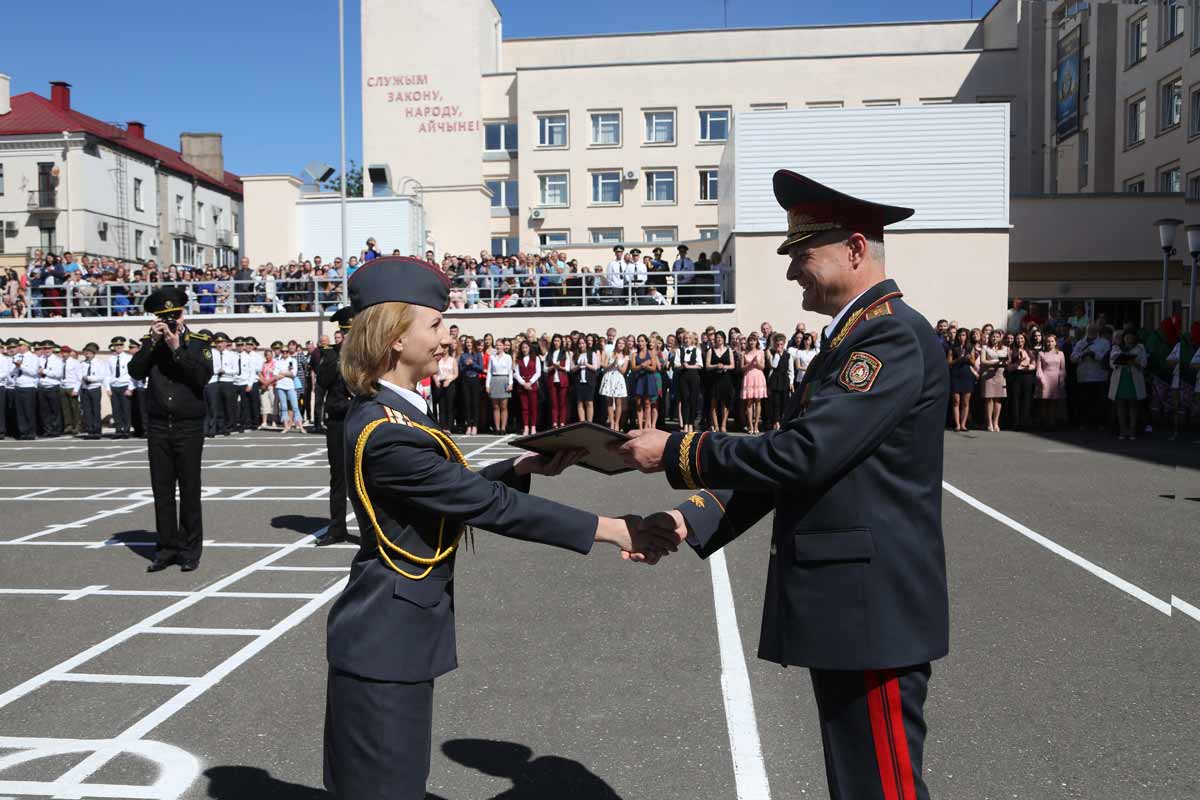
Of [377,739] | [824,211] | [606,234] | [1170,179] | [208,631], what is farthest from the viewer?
[606,234]

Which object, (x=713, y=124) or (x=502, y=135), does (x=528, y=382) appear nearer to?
(x=713, y=124)

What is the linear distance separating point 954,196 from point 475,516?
83.1 feet

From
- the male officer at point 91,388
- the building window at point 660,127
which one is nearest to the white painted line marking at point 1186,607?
the male officer at point 91,388

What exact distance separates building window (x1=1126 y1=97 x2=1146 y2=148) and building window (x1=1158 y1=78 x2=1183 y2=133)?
157cm

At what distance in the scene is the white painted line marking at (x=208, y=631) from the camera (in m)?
6.65

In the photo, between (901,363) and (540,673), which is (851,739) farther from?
(540,673)

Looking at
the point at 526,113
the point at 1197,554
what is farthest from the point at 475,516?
the point at 526,113

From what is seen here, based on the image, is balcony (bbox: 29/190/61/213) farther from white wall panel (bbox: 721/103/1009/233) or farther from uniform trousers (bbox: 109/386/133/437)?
white wall panel (bbox: 721/103/1009/233)

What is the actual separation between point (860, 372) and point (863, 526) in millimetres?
415

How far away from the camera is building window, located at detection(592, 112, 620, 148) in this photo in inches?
2057

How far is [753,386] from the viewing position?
21.3 m

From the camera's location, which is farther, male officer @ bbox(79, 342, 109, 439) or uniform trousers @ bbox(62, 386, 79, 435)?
uniform trousers @ bbox(62, 386, 79, 435)

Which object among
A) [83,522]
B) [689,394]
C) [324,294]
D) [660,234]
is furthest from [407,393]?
[660,234]

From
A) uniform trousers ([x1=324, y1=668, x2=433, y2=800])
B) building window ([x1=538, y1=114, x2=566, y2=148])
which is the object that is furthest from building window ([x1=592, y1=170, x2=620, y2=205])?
uniform trousers ([x1=324, y1=668, x2=433, y2=800])
